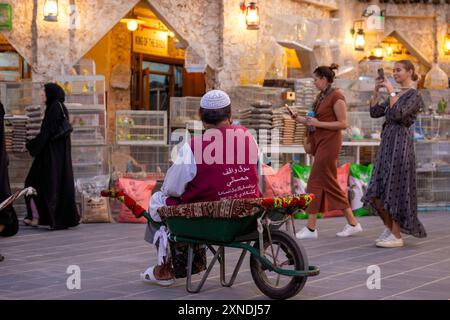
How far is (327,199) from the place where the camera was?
8.32 metres

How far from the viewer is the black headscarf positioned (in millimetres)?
9250

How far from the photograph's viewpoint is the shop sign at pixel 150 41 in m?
15.7

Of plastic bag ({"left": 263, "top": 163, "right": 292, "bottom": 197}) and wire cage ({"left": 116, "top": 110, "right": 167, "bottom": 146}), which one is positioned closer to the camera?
plastic bag ({"left": 263, "top": 163, "right": 292, "bottom": 197})

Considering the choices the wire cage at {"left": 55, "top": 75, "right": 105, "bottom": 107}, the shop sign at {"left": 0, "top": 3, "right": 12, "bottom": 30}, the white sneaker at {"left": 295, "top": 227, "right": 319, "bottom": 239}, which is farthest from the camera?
the shop sign at {"left": 0, "top": 3, "right": 12, "bottom": 30}

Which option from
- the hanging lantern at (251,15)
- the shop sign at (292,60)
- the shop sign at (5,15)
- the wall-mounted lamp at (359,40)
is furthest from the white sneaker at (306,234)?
the wall-mounted lamp at (359,40)

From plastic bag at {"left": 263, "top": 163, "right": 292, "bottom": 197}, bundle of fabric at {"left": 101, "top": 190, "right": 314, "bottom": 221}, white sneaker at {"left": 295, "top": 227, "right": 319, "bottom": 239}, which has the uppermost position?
bundle of fabric at {"left": 101, "top": 190, "right": 314, "bottom": 221}

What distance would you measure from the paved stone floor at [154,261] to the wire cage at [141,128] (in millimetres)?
1791

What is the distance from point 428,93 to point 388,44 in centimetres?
410

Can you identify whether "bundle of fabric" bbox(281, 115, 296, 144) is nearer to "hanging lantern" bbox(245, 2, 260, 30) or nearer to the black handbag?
"hanging lantern" bbox(245, 2, 260, 30)

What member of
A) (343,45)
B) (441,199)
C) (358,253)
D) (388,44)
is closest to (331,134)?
(358,253)

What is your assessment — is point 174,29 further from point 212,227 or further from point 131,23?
point 212,227

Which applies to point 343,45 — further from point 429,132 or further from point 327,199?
point 327,199

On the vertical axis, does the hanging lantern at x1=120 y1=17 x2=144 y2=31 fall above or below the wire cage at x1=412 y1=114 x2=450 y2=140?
above

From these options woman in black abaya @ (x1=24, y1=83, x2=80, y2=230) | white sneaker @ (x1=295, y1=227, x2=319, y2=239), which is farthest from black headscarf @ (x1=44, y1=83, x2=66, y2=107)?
white sneaker @ (x1=295, y1=227, x2=319, y2=239)
